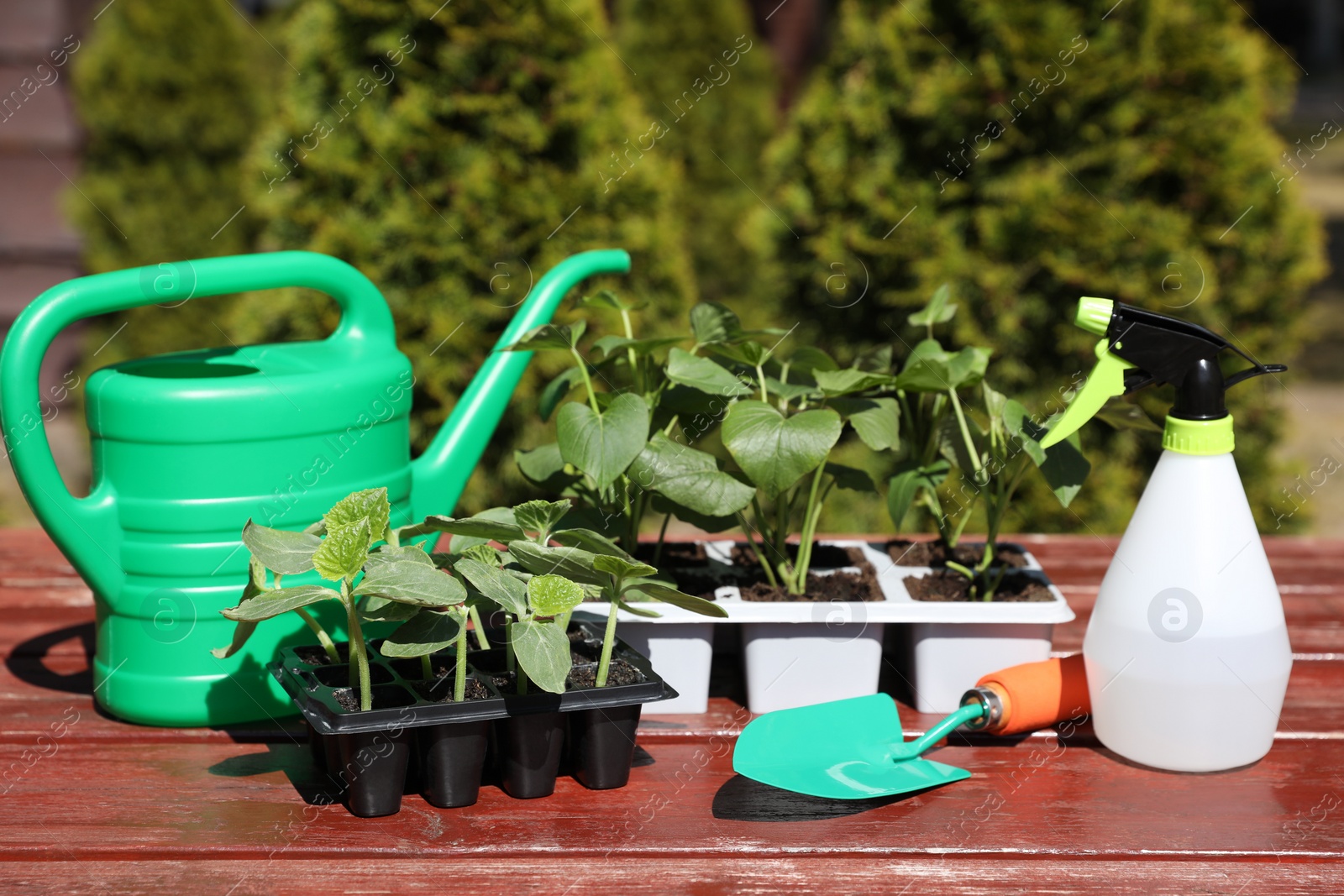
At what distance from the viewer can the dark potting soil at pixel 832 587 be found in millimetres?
926

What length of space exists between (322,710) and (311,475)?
0.22 meters

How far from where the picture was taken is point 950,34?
197 centimetres

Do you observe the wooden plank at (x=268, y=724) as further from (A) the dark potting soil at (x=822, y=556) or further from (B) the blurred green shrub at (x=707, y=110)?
(B) the blurred green shrub at (x=707, y=110)

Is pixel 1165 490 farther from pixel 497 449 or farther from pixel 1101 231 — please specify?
pixel 497 449

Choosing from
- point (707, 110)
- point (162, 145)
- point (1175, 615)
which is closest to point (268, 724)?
point (1175, 615)

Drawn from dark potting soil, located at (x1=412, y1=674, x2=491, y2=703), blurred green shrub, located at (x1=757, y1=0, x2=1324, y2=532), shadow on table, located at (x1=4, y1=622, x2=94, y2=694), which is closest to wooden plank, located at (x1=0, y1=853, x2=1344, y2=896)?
dark potting soil, located at (x1=412, y1=674, x2=491, y2=703)

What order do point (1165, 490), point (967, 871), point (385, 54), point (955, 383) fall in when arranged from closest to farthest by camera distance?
1. point (967, 871)
2. point (1165, 490)
3. point (955, 383)
4. point (385, 54)

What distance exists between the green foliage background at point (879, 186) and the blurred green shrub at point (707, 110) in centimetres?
155

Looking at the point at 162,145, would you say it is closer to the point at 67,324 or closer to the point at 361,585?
the point at 67,324

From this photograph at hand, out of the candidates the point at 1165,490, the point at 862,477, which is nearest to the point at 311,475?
the point at 862,477

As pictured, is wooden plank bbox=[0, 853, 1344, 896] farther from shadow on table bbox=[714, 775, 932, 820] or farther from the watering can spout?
the watering can spout

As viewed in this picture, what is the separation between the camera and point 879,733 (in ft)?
2.75

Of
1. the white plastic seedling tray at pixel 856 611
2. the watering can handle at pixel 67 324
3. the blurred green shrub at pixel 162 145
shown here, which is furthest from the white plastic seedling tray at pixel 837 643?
the blurred green shrub at pixel 162 145

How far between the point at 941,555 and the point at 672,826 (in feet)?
1.33
